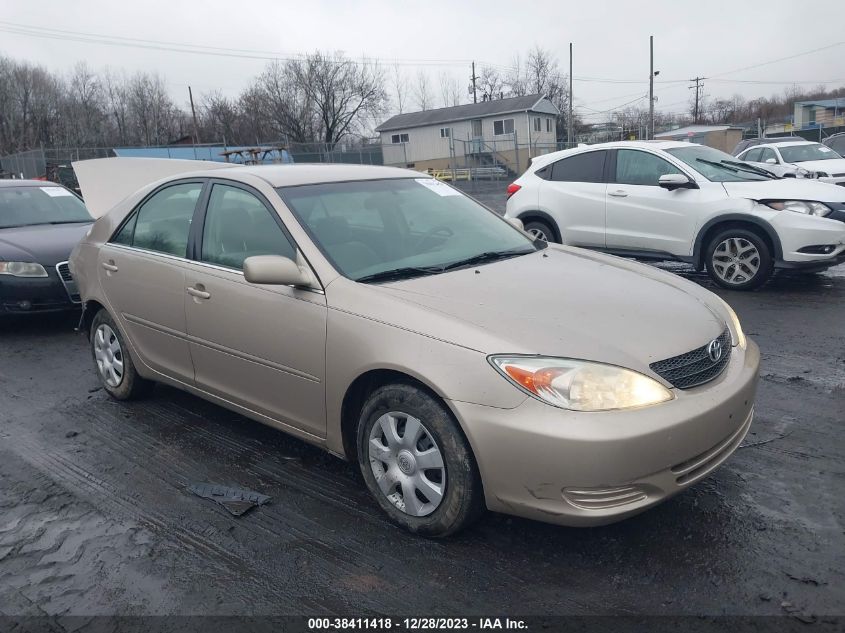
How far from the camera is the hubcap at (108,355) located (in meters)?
4.79

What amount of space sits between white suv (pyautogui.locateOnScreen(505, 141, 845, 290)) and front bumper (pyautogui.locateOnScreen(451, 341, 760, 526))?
5.35m

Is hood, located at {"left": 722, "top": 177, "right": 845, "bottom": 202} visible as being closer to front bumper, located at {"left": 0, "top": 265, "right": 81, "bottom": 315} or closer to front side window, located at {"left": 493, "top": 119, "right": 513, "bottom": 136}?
front bumper, located at {"left": 0, "top": 265, "right": 81, "bottom": 315}

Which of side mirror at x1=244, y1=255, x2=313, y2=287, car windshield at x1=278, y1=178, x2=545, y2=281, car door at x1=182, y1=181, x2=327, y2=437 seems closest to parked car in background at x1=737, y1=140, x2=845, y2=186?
car windshield at x1=278, y1=178, x2=545, y2=281

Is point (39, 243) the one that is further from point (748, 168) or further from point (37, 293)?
point (748, 168)

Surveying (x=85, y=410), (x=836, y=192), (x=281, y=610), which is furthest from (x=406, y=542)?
(x=836, y=192)

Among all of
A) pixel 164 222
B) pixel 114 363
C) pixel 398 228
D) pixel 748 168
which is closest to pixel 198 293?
pixel 164 222

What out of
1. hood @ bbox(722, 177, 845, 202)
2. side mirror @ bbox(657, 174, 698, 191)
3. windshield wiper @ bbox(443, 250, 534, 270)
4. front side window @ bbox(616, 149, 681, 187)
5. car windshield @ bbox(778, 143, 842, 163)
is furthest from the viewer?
car windshield @ bbox(778, 143, 842, 163)

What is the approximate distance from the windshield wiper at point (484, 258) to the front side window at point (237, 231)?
839 mm

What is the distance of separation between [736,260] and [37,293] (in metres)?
7.45

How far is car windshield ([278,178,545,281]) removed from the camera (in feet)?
11.3

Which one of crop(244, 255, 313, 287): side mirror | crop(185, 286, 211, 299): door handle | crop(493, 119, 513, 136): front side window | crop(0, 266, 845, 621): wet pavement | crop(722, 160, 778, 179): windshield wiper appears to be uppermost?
crop(493, 119, 513, 136): front side window

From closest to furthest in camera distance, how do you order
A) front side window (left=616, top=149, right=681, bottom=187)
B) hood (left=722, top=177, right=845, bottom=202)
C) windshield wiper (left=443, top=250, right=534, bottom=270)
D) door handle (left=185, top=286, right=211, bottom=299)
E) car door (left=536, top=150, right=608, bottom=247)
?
1. windshield wiper (left=443, top=250, right=534, bottom=270)
2. door handle (left=185, top=286, right=211, bottom=299)
3. hood (left=722, top=177, right=845, bottom=202)
4. front side window (left=616, top=149, right=681, bottom=187)
5. car door (left=536, top=150, right=608, bottom=247)

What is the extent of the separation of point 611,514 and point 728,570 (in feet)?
1.83

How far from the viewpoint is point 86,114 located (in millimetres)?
68125
